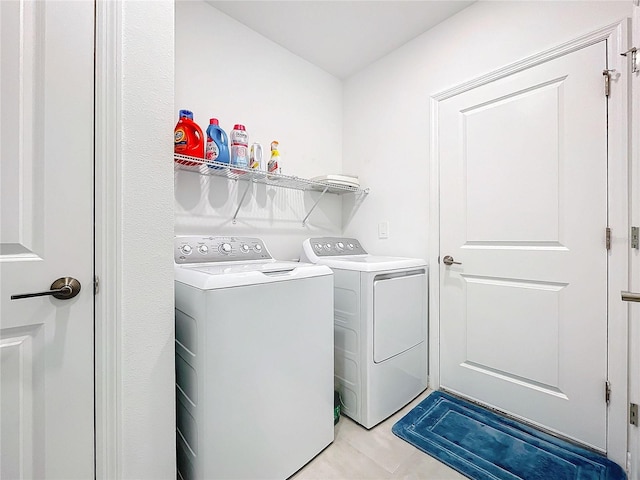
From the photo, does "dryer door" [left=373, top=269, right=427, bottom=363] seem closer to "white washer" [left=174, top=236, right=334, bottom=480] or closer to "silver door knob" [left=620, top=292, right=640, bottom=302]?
"white washer" [left=174, top=236, right=334, bottom=480]

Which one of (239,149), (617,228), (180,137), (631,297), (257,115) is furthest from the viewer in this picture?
(257,115)

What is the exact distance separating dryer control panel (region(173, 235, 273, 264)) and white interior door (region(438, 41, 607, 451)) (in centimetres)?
133

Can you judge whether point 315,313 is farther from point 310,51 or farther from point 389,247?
point 310,51

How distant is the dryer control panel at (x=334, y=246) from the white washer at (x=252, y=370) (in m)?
0.68

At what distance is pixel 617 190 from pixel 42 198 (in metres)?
2.37

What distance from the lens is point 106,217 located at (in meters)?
0.94

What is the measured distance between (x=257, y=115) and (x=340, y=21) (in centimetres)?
89

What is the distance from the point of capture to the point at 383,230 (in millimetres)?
2342

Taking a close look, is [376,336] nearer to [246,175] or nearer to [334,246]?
[334,246]

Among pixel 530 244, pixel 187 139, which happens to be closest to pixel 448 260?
pixel 530 244

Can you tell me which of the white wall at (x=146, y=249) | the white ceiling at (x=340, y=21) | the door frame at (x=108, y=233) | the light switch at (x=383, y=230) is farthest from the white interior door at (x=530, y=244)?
the door frame at (x=108, y=233)

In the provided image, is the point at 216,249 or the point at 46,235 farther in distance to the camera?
the point at 216,249

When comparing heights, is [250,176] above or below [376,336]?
above

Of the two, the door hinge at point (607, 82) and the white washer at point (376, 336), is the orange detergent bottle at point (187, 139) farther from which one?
the door hinge at point (607, 82)
